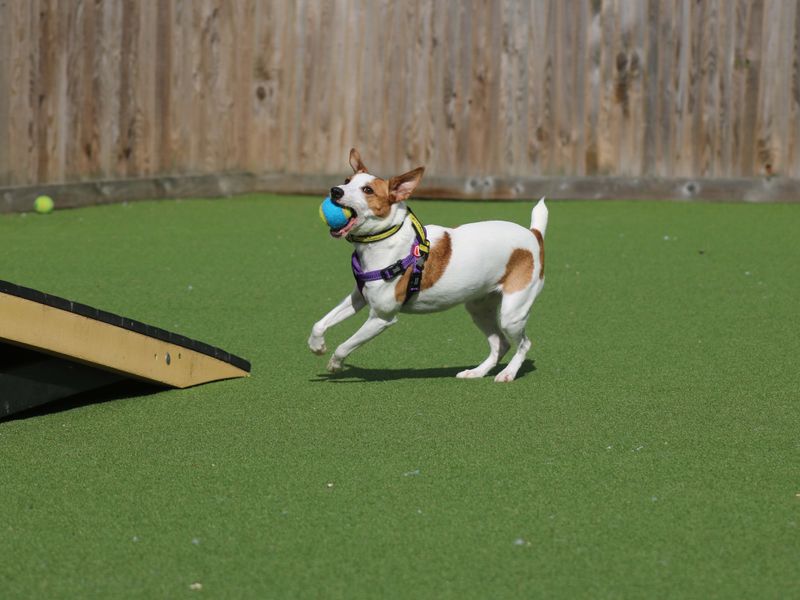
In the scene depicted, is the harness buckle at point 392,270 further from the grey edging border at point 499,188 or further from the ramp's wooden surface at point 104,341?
the grey edging border at point 499,188

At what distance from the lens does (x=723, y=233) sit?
37.8ft

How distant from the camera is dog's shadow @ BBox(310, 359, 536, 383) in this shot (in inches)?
262

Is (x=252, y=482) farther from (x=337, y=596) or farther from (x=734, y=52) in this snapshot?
(x=734, y=52)

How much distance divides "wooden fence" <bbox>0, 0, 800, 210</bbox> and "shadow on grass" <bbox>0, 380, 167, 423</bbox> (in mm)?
6047

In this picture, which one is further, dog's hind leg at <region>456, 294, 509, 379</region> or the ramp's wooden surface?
dog's hind leg at <region>456, 294, 509, 379</region>

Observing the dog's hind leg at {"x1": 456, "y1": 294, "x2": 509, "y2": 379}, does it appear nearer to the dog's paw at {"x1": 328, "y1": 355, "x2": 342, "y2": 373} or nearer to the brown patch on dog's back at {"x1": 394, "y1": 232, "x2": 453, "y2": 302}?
the brown patch on dog's back at {"x1": 394, "y1": 232, "x2": 453, "y2": 302}

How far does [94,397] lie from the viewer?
638 cm

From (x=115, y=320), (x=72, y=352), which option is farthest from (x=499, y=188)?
(x=72, y=352)

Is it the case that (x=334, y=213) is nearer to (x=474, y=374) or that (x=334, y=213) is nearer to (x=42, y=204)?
(x=474, y=374)

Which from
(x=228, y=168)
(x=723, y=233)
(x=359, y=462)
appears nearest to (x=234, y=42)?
(x=228, y=168)

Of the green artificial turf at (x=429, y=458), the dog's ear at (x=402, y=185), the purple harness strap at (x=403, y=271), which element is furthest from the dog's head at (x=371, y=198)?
the green artificial turf at (x=429, y=458)

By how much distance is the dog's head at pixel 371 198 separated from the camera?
6.07 m

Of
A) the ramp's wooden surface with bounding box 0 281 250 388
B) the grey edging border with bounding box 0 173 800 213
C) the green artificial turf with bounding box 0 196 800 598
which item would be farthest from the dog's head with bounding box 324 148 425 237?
the grey edging border with bounding box 0 173 800 213

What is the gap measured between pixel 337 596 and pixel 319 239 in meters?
7.58
